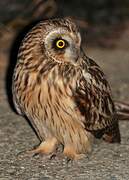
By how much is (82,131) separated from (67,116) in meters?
0.27

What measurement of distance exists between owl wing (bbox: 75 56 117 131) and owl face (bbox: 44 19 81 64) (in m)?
0.28

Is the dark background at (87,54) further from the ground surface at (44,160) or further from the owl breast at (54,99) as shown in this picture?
the owl breast at (54,99)

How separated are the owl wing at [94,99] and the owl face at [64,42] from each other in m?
0.28

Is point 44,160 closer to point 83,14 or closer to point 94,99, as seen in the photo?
point 94,99

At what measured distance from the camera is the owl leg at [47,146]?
19.2 feet

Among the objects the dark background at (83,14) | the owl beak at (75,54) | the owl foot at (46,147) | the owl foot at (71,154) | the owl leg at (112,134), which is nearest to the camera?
the owl beak at (75,54)

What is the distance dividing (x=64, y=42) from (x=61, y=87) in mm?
394

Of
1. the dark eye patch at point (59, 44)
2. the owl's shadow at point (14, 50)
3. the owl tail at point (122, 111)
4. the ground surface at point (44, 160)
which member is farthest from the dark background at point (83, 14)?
the dark eye patch at point (59, 44)

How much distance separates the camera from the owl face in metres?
5.38

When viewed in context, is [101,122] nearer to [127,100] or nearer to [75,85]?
[75,85]

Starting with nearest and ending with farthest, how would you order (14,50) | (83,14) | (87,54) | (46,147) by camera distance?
(46,147) → (14,50) → (87,54) → (83,14)

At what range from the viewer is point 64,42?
539 cm

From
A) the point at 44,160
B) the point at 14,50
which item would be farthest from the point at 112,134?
the point at 14,50

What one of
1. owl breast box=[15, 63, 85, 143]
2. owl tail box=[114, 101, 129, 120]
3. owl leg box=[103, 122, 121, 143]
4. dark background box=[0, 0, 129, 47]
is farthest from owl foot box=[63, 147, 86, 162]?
dark background box=[0, 0, 129, 47]
